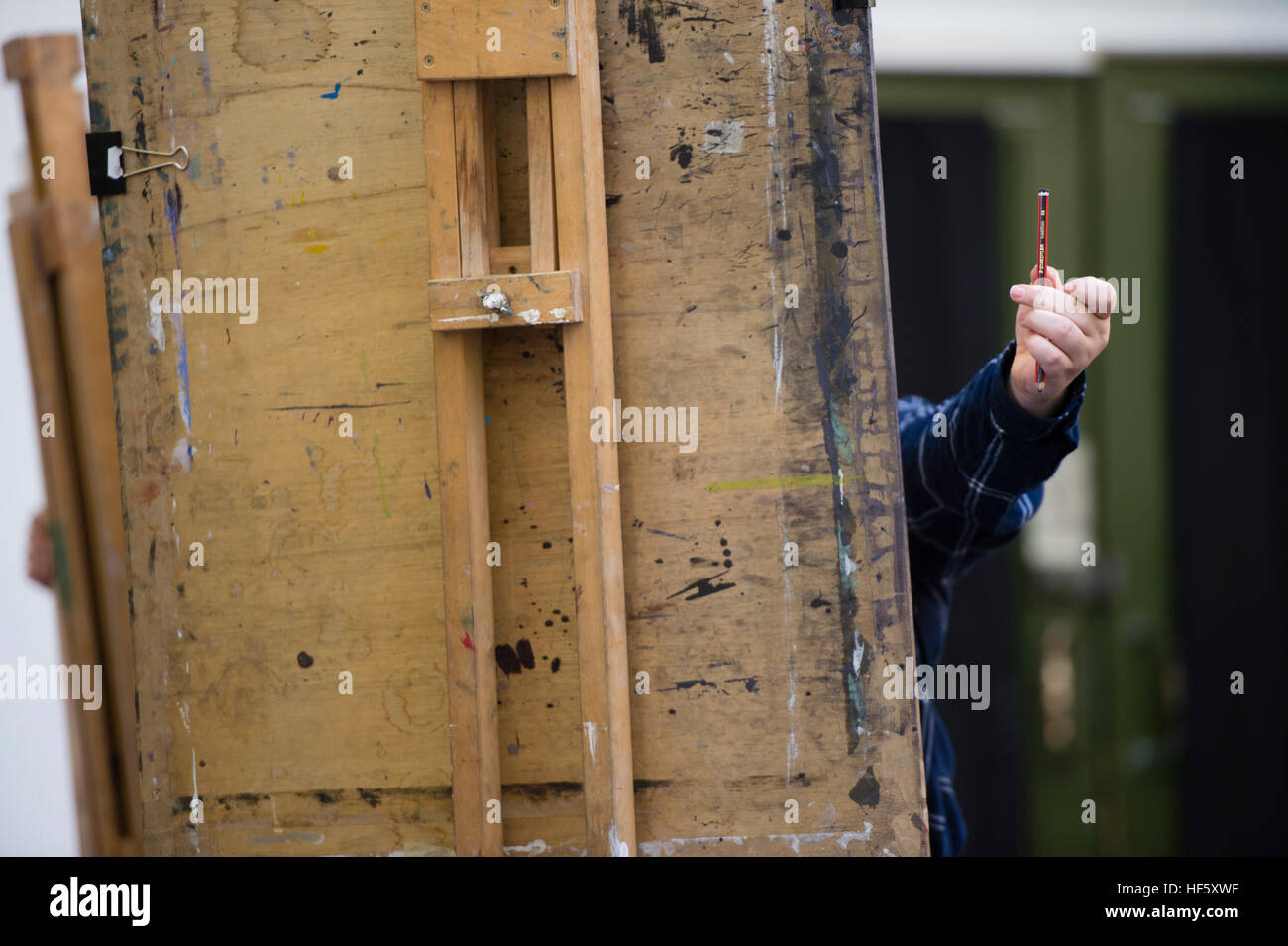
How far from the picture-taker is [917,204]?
338 cm

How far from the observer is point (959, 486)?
5.27 feet

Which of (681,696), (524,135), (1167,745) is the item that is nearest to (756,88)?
(524,135)

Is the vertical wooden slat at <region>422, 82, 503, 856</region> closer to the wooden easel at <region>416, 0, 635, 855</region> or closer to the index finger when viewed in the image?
the wooden easel at <region>416, 0, 635, 855</region>

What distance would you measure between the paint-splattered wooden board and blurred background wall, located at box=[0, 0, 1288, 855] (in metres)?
2.12

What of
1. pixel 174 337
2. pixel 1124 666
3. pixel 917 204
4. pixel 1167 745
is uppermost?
pixel 917 204

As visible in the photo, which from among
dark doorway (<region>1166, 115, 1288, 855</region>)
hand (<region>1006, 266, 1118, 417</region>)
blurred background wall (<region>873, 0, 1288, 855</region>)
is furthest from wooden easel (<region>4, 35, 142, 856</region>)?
dark doorway (<region>1166, 115, 1288, 855</region>)

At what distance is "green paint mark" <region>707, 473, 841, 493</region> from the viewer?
1409 mm

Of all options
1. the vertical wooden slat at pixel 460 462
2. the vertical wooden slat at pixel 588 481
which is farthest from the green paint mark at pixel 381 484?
the vertical wooden slat at pixel 588 481

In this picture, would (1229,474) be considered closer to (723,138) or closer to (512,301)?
(723,138)
